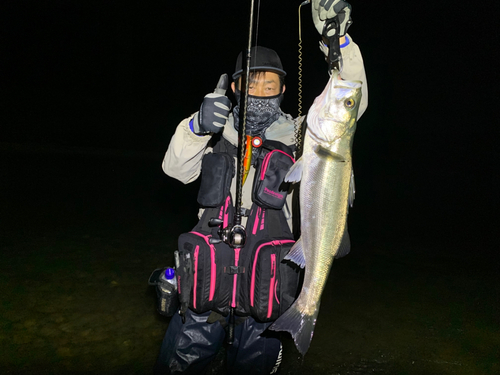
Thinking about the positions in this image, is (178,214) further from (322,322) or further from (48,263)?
(322,322)

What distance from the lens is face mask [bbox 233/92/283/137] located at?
8.70 ft

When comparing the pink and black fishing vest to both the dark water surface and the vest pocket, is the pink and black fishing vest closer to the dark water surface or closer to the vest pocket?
the vest pocket

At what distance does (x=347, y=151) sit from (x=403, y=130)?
4890cm

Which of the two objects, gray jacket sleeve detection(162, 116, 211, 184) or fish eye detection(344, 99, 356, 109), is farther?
gray jacket sleeve detection(162, 116, 211, 184)

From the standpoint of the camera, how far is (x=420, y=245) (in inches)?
309

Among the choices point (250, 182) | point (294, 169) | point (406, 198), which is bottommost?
point (406, 198)

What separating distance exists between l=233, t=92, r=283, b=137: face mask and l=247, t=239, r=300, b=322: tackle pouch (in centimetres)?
92

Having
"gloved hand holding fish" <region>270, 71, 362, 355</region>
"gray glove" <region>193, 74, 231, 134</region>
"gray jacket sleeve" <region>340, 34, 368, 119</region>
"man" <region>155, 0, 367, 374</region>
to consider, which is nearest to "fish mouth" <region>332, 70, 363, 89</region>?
"gloved hand holding fish" <region>270, 71, 362, 355</region>

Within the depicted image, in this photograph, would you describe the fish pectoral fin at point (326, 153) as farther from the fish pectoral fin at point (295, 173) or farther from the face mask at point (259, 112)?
the face mask at point (259, 112)

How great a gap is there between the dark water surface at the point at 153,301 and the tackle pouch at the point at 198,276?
3.13 ft

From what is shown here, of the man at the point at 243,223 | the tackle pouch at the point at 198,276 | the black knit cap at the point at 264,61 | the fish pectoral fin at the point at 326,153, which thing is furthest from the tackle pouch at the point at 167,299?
the black knit cap at the point at 264,61

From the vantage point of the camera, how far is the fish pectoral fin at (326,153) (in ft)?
6.19

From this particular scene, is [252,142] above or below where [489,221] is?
above

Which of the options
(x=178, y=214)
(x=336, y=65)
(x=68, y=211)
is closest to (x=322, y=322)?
(x=336, y=65)
